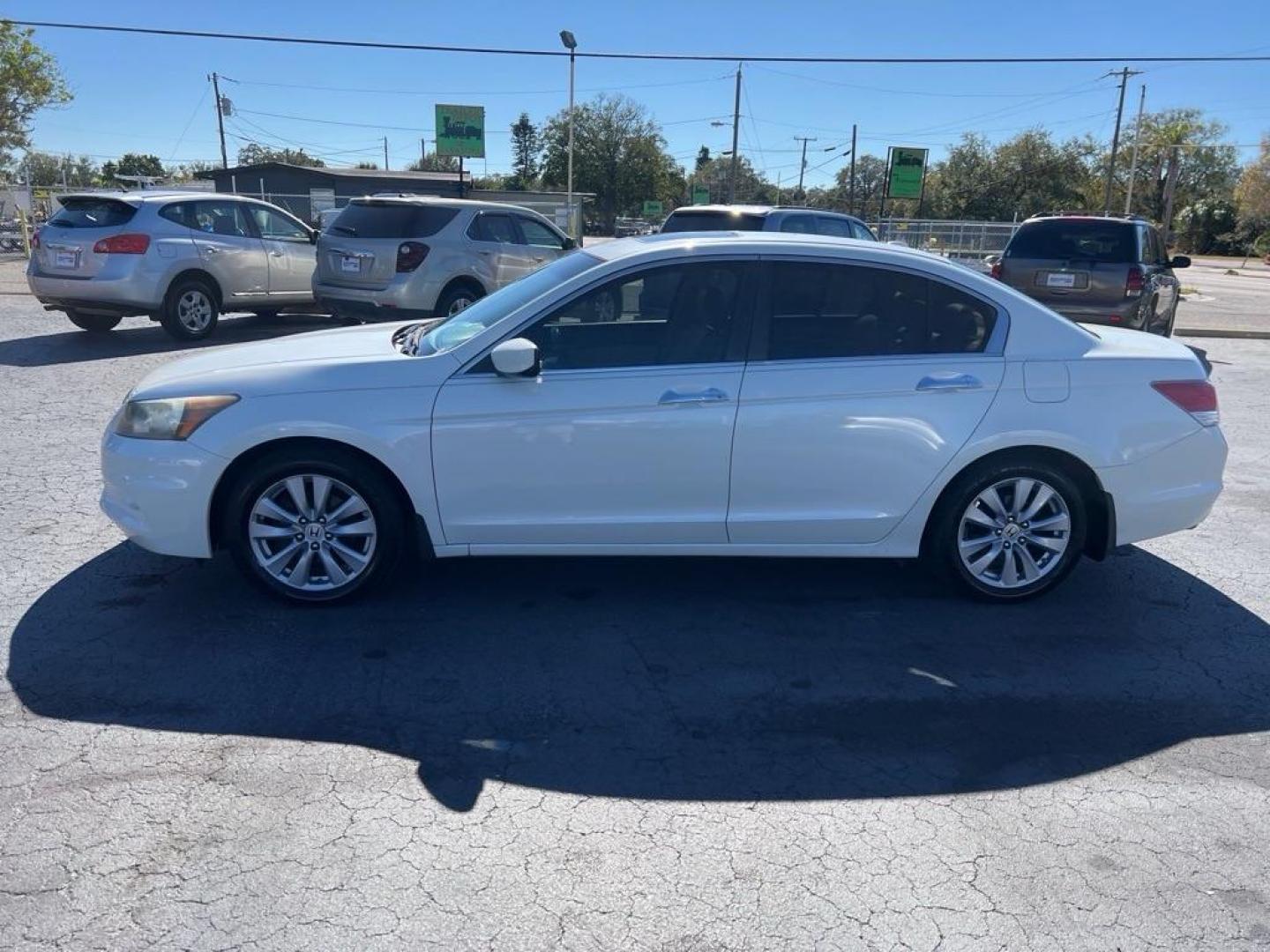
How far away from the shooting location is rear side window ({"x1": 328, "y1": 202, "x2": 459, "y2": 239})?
11.7 metres

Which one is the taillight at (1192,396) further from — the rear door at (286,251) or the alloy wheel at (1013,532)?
the rear door at (286,251)

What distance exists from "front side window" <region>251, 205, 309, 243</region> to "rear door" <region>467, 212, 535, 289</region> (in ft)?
9.17

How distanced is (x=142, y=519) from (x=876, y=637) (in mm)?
3273

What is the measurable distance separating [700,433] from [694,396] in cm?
16

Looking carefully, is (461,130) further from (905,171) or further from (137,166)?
(137,166)

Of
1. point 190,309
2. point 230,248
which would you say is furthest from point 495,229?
point 190,309

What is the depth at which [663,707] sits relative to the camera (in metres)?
3.87

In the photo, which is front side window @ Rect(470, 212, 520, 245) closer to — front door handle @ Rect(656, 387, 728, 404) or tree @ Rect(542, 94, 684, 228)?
front door handle @ Rect(656, 387, 728, 404)

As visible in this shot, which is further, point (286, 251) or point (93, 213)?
point (286, 251)

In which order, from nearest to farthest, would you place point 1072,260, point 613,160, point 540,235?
point 1072,260 < point 540,235 < point 613,160

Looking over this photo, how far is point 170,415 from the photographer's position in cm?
445

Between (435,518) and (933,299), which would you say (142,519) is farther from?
(933,299)

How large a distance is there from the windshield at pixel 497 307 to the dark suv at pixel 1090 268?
26.5 ft

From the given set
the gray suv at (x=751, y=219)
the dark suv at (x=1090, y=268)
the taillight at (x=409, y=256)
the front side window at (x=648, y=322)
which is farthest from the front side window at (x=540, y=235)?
the front side window at (x=648, y=322)
